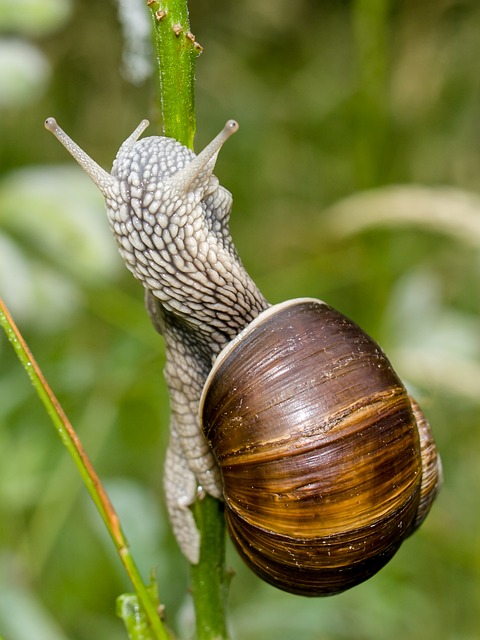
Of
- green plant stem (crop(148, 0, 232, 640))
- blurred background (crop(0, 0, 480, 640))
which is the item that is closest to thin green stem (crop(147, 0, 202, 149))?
green plant stem (crop(148, 0, 232, 640))

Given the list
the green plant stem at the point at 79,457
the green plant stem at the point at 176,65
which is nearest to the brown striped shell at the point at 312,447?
the green plant stem at the point at 79,457

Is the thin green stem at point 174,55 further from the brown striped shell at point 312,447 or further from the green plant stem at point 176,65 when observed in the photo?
the brown striped shell at point 312,447

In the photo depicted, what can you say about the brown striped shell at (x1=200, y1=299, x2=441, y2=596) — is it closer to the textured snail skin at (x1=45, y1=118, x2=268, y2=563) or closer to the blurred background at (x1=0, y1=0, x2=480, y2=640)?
the textured snail skin at (x1=45, y1=118, x2=268, y2=563)

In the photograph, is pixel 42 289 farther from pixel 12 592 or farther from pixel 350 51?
pixel 350 51

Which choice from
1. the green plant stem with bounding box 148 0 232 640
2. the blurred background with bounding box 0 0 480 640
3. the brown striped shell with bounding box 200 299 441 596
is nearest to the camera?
the green plant stem with bounding box 148 0 232 640

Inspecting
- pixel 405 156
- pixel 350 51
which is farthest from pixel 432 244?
pixel 350 51

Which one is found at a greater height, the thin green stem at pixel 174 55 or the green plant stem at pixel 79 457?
the thin green stem at pixel 174 55
